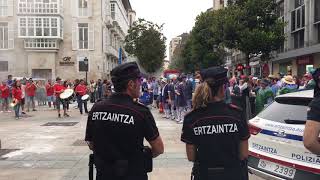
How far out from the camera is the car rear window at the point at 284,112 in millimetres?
5545

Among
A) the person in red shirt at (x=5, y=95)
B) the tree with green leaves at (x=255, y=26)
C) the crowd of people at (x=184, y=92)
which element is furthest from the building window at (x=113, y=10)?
the person in red shirt at (x=5, y=95)

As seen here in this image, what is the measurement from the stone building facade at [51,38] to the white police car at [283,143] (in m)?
42.8

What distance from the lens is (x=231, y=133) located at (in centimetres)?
363

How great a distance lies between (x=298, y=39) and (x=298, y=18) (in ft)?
4.65

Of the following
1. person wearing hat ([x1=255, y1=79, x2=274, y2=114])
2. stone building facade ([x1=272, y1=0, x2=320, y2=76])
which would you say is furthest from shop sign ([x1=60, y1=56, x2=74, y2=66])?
person wearing hat ([x1=255, y1=79, x2=274, y2=114])

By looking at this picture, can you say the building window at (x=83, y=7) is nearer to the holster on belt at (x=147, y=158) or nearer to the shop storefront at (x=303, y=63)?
the shop storefront at (x=303, y=63)

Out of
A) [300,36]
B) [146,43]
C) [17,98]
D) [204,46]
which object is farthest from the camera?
[146,43]

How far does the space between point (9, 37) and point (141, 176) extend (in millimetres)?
47221

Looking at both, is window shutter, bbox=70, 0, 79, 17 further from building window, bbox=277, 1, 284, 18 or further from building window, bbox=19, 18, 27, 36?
building window, bbox=277, 1, 284, 18

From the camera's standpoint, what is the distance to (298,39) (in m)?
31.9

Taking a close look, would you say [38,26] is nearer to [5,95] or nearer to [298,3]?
[5,95]

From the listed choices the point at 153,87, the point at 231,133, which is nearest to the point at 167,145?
the point at 231,133

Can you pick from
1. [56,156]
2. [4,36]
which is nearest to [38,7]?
Answer: [4,36]

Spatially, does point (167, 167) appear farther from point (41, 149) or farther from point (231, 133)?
point (231, 133)
